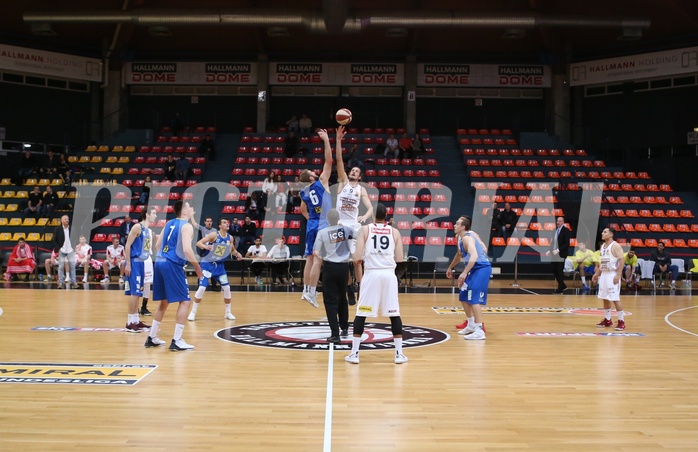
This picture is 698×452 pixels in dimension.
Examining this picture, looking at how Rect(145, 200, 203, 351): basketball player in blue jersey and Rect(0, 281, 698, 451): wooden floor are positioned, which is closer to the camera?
Rect(0, 281, 698, 451): wooden floor

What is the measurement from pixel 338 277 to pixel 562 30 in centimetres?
2490

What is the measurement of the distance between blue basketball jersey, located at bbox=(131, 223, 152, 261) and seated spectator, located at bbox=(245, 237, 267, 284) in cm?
839

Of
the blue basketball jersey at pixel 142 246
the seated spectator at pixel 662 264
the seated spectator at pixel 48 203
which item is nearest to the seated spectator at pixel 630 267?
the seated spectator at pixel 662 264

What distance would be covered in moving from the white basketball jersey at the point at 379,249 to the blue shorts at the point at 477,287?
264cm

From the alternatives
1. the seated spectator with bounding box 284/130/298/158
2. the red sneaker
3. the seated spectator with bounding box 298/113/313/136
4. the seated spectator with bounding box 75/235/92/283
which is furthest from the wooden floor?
the seated spectator with bounding box 298/113/313/136

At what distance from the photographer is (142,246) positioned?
35.9 ft

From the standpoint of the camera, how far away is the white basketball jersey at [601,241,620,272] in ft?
38.4

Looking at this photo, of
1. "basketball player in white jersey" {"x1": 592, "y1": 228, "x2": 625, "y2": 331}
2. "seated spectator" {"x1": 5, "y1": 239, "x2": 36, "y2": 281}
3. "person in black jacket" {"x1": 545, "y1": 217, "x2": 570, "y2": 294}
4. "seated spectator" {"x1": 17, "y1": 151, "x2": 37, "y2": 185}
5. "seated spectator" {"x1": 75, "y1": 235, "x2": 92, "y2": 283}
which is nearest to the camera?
"basketball player in white jersey" {"x1": 592, "y1": 228, "x2": 625, "y2": 331}

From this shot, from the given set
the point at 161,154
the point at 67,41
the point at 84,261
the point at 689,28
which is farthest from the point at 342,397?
the point at 67,41

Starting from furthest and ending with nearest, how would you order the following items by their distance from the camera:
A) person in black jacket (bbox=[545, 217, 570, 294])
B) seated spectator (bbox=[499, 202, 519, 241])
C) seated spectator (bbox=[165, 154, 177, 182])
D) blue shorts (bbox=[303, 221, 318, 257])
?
1. seated spectator (bbox=[165, 154, 177, 182])
2. seated spectator (bbox=[499, 202, 519, 241])
3. person in black jacket (bbox=[545, 217, 570, 294])
4. blue shorts (bbox=[303, 221, 318, 257])

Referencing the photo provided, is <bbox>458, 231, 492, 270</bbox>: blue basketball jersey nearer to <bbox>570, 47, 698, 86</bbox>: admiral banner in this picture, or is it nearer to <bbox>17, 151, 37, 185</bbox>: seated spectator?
<bbox>570, 47, 698, 86</bbox>: admiral banner

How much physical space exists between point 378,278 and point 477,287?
9.17 ft

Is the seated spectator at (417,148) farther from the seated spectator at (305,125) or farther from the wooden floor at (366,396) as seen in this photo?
the wooden floor at (366,396)

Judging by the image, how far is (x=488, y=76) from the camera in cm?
3216
